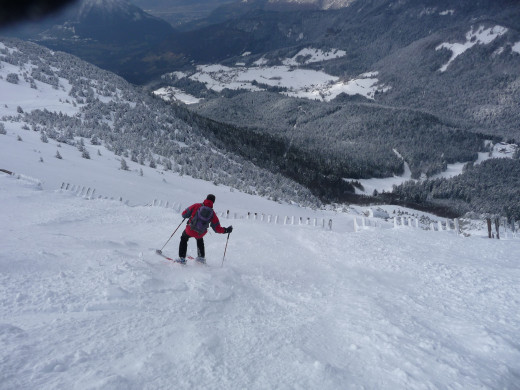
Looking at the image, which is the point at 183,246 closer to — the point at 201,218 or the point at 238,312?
the point at 201,218

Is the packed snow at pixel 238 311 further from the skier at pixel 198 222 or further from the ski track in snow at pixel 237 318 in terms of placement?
the skier at pixel 198 222

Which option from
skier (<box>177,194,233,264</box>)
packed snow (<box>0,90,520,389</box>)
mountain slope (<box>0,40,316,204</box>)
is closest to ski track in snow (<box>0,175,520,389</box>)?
packed snow (<box>0,90,520,389</box>)

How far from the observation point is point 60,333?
3.77m

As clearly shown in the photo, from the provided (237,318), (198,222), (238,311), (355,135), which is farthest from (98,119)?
(355,135)

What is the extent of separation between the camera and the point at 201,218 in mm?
8008

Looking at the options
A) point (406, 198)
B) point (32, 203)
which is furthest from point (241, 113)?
point (32, 203)

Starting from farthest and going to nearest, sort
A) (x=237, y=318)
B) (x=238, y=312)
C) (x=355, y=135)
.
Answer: (x=355, y=135) < (x=238, y=312) < (x=237, y=318)

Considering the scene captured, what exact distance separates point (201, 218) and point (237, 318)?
3425mm

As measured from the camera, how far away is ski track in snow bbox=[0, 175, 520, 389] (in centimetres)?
348

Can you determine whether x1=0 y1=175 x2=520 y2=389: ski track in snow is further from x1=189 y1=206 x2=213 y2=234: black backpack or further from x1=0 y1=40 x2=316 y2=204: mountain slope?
x1=0 y1=40 x2=316 y2=204: mountain slope

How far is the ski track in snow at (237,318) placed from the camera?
348 cm

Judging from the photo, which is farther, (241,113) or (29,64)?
(241,113)

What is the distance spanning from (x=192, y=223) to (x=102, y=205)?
7.00m

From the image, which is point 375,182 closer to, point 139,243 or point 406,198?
point 406,198
